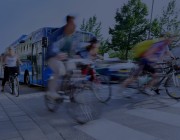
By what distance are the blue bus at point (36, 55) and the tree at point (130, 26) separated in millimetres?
20002

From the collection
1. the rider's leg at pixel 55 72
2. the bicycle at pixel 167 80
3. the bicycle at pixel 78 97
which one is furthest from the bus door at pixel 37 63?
the bicycle at pixel 78 97

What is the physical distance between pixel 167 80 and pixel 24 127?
4.13 metres

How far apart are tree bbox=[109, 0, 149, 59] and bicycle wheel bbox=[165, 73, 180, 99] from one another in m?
27.6

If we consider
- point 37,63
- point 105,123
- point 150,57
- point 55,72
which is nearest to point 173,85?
point 150,57

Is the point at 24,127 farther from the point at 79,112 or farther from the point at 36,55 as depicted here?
the point at 36,55

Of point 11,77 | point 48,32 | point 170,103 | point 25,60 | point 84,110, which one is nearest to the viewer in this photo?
point 84,110

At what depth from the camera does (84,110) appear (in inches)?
228

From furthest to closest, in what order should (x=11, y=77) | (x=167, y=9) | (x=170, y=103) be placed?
(x=167, y=9)
(x=11, y=77)
(x=170, y=103)

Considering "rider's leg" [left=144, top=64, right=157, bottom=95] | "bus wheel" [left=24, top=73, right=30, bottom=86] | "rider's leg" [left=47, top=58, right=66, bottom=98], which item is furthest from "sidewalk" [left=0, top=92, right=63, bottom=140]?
"bus wheel" [left=24, top=73, right=30, bottom=86]

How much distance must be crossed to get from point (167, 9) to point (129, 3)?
4.64 m

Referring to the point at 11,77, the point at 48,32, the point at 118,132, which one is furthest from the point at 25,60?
the point at 118,132

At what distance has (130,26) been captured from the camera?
115ft

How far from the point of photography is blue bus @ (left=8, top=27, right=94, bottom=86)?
13016 millimetres

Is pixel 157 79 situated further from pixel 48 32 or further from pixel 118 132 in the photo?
pixel 48 32
